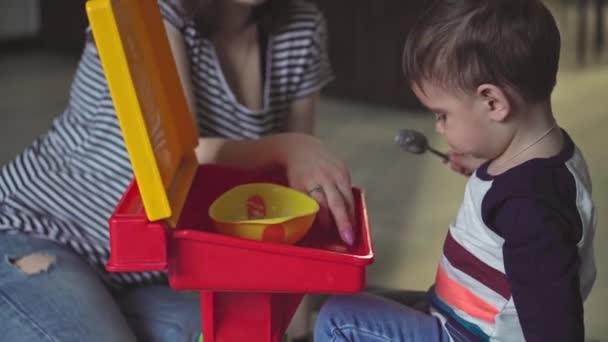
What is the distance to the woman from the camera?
86cm

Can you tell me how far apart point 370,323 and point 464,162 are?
8.4 inches

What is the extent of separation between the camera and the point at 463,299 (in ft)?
2.65

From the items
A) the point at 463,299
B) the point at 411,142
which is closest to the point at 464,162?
the point at 411,142

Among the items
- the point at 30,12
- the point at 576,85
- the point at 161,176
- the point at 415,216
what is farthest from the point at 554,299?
the point at 30,12

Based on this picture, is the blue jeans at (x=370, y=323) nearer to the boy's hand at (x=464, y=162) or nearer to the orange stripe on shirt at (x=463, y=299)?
the orange stripe on shirt at (x=463, y=299)

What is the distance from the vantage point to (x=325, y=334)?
30.9 inches

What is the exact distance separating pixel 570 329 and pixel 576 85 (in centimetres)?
240

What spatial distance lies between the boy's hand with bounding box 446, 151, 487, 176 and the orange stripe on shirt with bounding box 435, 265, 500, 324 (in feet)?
0.39

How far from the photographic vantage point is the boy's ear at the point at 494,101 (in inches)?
29.5

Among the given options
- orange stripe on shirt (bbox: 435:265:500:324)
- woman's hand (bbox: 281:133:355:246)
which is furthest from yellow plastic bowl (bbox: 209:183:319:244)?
orange stripe on shirt (bbox: 435:265:500:324)

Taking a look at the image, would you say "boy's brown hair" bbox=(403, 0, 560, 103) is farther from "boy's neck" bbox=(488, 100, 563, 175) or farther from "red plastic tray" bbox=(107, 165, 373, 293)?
"red plastic tray" bbox=(107, 165, 373, 293)

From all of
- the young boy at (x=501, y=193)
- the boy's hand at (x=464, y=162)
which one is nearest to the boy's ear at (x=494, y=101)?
the young boy at (x=501, y=193)

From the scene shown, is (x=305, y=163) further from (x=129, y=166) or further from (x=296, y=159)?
(x=129, y=166)

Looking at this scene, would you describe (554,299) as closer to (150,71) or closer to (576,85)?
(150,71)
